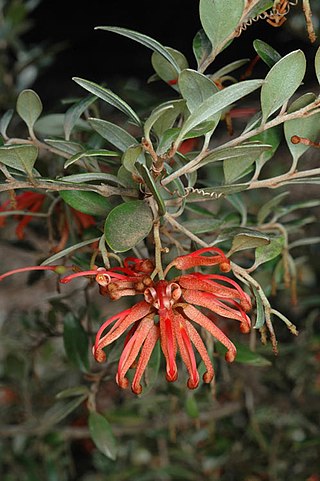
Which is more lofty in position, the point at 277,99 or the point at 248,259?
the point at 277,99

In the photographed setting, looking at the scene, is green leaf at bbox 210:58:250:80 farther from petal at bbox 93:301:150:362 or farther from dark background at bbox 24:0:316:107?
dark background at bbox 24:0:316:107

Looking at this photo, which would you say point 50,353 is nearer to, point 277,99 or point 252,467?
point 252,467

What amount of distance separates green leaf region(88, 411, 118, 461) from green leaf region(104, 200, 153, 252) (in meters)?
0.33

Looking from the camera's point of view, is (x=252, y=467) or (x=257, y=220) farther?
(x=252, y=467)

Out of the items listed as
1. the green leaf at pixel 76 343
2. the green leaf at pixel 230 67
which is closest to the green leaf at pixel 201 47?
the green leaf at pixel 230 67

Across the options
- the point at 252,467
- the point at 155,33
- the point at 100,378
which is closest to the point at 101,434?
the point at 100,378

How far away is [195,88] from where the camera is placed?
506 mm

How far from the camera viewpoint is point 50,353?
1425 mm

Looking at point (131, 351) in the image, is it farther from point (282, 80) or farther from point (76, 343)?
point (76, 343)

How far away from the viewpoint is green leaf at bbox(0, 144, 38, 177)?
20.1 inches

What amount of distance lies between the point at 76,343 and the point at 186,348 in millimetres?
349

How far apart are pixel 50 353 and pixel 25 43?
0.68 meters

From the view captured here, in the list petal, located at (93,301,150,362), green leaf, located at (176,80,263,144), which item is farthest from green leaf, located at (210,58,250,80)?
petal, located at (93,301,150,362)

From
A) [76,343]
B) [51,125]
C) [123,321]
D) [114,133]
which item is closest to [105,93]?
[114,133]
